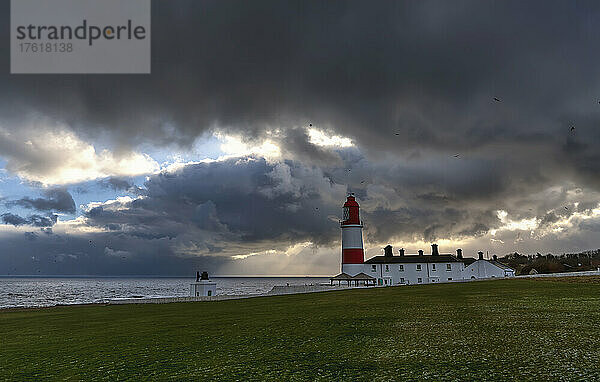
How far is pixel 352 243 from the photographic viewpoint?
8425 cm

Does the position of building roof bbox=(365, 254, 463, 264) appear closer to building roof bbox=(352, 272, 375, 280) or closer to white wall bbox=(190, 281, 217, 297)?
building roof bbox=(352, 272, 375, 280)

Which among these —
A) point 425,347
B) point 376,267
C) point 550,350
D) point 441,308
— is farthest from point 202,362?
point 376,267

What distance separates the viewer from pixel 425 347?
15766mm

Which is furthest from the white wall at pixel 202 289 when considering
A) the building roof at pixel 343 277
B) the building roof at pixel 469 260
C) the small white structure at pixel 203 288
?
the building roof at pixel 469 260

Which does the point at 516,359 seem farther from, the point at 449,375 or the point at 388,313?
the point at 388,313

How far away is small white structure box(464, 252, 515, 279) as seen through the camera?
89.1 m

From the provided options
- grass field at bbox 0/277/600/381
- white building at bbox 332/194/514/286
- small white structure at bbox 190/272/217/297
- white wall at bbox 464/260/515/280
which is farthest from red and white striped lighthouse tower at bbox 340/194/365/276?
grass field at bbox 0/277/600/381

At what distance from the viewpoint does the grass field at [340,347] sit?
1305 centimetres

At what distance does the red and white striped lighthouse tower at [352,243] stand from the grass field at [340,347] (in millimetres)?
56396

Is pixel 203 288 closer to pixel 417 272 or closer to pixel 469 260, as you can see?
pixel 417 272

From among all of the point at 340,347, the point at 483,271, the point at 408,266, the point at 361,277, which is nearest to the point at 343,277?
the point at 361,277

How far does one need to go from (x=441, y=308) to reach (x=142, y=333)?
57.0 ft

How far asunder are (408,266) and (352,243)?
14.3 meters

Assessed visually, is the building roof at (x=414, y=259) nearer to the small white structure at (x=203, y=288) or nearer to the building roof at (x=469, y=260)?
the building roof at (x=469, y=260)
